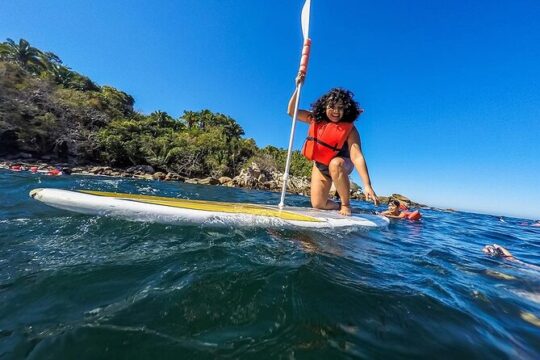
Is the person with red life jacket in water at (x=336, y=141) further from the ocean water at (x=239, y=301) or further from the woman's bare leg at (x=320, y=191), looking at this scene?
the ocean water at (x=239, y=301)

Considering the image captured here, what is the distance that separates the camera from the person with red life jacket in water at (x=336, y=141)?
4242 mm

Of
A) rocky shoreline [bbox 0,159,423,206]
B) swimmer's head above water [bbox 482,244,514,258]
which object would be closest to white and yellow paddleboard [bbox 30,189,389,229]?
swimmer's head above water [bbox 482,244,514,258]

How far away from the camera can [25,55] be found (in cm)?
3653

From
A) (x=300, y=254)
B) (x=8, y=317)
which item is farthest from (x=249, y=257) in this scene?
(x=8, y=317)

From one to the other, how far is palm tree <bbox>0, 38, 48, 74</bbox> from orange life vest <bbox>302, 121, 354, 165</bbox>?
151 ft

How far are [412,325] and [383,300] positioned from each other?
0.26 metres

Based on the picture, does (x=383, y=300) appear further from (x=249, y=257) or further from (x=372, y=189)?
(x=372, y=189)

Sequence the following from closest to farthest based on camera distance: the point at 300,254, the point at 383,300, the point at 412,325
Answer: the point at 412,325 < the point at 383,300 < the point at 300,254

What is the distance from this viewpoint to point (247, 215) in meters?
3.51

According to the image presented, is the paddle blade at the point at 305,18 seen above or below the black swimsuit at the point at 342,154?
above

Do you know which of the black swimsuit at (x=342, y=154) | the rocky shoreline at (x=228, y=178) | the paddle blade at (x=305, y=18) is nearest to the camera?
the black swimsuit at (x=342, y=154)

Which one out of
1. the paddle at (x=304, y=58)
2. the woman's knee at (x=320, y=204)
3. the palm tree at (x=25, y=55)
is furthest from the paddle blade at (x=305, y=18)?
the palm tree at (x=25, y=55)

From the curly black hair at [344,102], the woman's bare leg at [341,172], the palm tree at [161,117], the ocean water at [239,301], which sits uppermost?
the palm tree at [161,117]

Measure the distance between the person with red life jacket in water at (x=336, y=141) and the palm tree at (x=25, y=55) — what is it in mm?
45958
